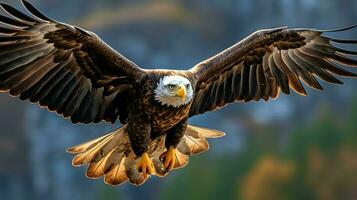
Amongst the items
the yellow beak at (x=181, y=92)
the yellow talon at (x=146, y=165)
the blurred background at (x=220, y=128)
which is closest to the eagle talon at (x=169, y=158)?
the yellow talon at (x=146, y=165)

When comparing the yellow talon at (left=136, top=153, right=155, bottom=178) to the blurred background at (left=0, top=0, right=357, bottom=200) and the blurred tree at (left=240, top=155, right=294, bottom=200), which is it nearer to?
the blurred background at (left=0, top=0, right=357, bottom=200)

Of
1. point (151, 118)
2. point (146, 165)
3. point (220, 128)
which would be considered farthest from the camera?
point (220, 128)

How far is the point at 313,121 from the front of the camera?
22.1 m

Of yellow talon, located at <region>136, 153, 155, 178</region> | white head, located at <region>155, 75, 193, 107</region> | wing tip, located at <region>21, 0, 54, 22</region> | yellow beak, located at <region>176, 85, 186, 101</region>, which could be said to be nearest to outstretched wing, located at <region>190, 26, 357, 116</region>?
yellow talon, located at <region>136, 153, 155, 178</region>

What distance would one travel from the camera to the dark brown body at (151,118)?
6223 millimetres

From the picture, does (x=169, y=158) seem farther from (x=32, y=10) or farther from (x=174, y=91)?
(x=32, y=10)

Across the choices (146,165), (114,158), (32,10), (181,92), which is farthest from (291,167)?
(32,10)

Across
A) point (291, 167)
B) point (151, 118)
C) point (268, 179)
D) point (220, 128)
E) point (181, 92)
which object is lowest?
point (268, 179)

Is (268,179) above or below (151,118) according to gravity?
below

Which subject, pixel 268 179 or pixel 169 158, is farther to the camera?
pixel 268 179

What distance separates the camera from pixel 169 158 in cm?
668

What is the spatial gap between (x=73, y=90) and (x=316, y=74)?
70.3 inches

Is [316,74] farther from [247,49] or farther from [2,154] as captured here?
[2,154]

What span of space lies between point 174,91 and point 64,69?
31.2 inches
